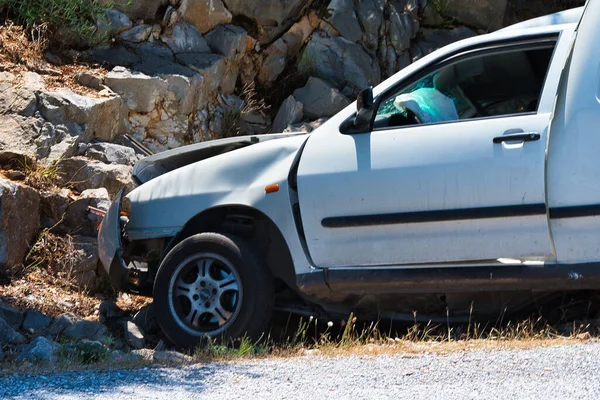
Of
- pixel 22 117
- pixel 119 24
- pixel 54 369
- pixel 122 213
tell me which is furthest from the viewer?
pixel 119 24

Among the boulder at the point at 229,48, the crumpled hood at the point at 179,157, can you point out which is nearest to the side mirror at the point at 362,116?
the crumpled hood at the point at 179,157

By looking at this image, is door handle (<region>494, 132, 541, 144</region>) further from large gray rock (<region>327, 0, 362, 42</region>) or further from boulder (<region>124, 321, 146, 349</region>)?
large gray rock (<region>327, 0, 362, 42</region>)

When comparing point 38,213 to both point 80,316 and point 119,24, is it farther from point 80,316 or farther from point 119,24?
point 119,24

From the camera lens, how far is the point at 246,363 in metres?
5.38

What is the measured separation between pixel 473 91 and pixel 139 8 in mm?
6438

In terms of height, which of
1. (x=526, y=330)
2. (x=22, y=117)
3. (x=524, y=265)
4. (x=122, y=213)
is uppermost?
(x=22, y=117)

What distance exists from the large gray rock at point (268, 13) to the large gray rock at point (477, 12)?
261 cm

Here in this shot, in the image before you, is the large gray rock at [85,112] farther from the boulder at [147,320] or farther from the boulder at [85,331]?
the boulder at [85,331]

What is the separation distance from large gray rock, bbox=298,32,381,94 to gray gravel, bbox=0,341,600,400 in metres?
7.51

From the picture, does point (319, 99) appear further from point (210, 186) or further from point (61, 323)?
point (210, 186)

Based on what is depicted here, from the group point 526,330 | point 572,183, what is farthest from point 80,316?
point 572,183

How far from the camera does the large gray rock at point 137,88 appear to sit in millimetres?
10797

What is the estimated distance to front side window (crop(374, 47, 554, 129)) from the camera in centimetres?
611

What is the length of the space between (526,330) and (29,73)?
6.52 metres
